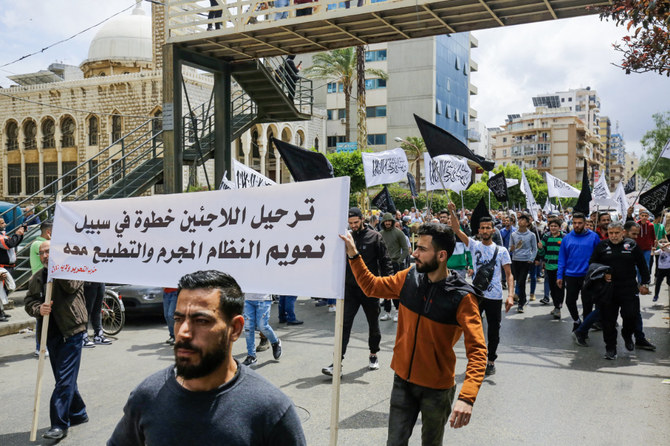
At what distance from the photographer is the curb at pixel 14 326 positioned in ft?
31.2

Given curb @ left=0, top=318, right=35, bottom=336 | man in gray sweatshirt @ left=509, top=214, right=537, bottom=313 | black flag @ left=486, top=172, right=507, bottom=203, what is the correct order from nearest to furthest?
curb @ left=0, top=318, right=35, bottom=336, man in gray sweatshirt @ left=509, top=214, right=537, bottom=313, black flag @ left=486, top=172, right=507, bottom=203

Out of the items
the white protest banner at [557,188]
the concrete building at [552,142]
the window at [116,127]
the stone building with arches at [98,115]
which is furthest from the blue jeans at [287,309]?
the concrete building at [552,142]

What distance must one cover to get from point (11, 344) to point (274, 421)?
846 cm

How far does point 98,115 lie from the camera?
4528 cm

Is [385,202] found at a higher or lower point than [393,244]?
higher

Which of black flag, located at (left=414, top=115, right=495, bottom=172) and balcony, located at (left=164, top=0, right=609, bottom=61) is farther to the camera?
balcony, located at (left=164, top=0, right=609, bottom=61)

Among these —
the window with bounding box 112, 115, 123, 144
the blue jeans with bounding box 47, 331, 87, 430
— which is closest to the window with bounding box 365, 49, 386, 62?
the window with bounding box 112, 115, 123, 144

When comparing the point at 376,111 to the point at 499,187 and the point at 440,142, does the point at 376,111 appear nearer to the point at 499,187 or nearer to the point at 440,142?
the point at 499,187

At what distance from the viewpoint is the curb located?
9.52 meters

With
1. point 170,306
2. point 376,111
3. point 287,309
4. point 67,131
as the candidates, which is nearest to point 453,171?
point 287,309

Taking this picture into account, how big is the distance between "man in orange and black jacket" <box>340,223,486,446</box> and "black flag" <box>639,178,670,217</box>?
8.00m

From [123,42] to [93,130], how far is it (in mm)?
10057

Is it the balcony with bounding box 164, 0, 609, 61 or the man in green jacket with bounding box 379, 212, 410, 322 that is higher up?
the balcony with bounding box 164, 0, 609, 61

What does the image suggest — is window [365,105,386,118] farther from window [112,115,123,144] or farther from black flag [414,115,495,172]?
black flag [414,115,495,172]
